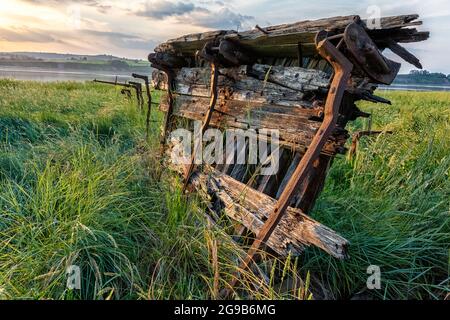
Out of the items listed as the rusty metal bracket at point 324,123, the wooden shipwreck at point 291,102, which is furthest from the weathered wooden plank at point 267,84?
the rusty metal bracket at point 324,123

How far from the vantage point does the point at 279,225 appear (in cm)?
266

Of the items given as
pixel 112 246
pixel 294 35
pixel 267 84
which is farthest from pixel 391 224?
pixel 112 246

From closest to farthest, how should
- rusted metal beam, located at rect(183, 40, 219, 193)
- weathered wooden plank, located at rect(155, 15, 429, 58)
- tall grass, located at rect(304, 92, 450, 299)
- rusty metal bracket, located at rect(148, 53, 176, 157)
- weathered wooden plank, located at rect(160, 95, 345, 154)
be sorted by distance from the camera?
weathered wooden plank, located at rect(155, 15, 429, 58), weathered wooden plank, located at rect(160, 95, 345, 154), tall grass, located at rect(304, 92, 450, 299), rusted metal beam, located at rect(183, 40, 219, 193), rusty metal bracket, located at rect(148, 53, 176, 157)

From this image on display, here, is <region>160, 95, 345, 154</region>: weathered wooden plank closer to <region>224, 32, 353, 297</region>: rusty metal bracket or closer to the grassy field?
<region>224, 32, 353, 297</region>: rusty metal bracket

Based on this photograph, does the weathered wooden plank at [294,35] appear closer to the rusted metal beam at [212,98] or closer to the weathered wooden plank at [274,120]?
the rusted metal beam at [212,98]

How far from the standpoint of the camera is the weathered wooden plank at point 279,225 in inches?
89.4

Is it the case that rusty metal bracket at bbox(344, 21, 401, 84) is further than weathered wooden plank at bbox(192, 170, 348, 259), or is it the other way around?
weathered wooden plank at bbox(192, 170, 348, 259)

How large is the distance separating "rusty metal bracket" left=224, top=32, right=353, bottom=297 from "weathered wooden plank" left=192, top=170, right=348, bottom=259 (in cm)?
17

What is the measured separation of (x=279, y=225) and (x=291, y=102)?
990 mm

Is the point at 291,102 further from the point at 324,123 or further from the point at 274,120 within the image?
the point at 324,123

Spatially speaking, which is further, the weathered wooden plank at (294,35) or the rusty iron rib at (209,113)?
the rusty iron rib at (209,113)

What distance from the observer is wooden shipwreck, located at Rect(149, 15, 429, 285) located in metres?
2.18

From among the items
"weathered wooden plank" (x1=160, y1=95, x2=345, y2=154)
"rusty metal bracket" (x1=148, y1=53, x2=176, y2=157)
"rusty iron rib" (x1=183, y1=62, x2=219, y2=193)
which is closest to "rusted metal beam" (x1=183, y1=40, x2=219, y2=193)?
"rusty iron rib" (x1=183, y1=62, x2=219, y2=193)

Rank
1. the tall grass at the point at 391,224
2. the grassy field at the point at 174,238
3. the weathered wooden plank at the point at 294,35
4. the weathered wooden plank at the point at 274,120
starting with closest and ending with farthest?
the weathered wooden plank at the point at 294,35 < the grassy field at the point at 174,238 < the weathered wooden plank at the point at 274,120 < the tall grass at the point at 391,224
